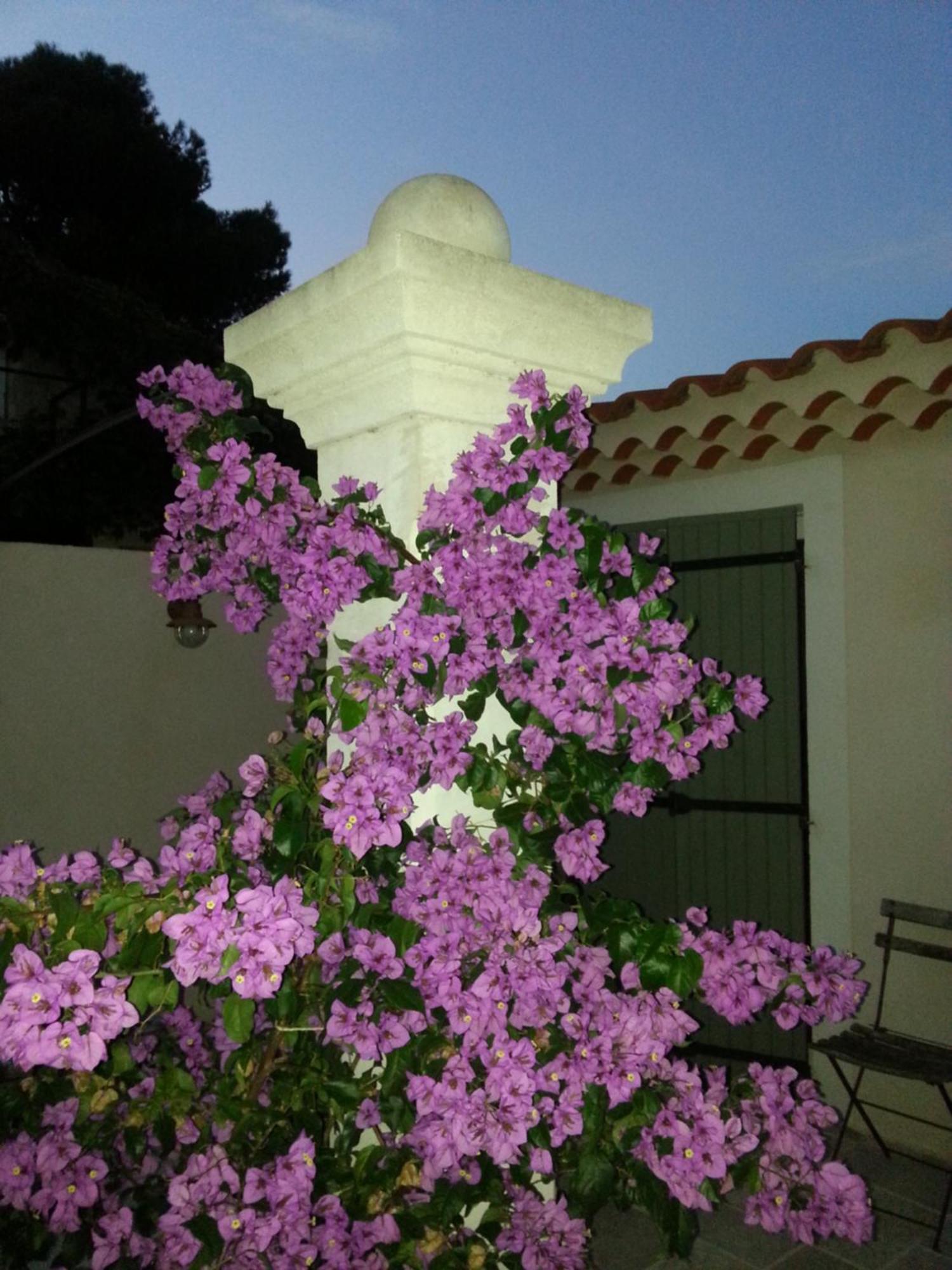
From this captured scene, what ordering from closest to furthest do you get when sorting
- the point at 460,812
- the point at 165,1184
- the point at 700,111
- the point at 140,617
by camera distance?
the point at 460,812, the point at 165,1184, the point at 140,617, the point at 700,111

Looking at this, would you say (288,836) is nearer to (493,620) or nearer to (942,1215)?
(493,620)

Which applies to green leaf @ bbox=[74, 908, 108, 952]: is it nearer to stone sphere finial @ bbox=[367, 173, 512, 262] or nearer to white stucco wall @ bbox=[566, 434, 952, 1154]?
stone sphere finial @ bbox=[367, 173, 512, 262]

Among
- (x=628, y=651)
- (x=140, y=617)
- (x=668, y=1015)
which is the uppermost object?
(x=140, y=617)

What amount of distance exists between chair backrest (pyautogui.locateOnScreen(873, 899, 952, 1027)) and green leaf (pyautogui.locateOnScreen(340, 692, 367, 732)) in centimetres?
281

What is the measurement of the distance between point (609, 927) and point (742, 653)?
113 inches

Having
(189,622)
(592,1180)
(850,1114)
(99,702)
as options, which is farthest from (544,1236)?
(99,702)

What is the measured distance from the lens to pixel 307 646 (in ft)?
6.07

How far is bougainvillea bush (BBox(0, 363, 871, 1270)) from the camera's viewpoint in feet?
4.43

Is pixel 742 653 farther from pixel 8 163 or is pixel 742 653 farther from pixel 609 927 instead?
pixel 8 163

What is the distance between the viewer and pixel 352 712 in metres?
1.41

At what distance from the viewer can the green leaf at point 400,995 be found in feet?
4.33

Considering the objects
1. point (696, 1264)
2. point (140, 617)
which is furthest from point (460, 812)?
point (140, 617)

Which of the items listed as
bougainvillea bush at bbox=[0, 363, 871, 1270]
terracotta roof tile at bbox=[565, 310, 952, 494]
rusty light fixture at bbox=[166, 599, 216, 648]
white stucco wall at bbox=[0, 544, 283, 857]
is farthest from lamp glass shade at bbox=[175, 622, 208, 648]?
bougainvillea bush at bbox=[0, 363, 871, 1270]

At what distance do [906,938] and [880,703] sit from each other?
889 millimetres
